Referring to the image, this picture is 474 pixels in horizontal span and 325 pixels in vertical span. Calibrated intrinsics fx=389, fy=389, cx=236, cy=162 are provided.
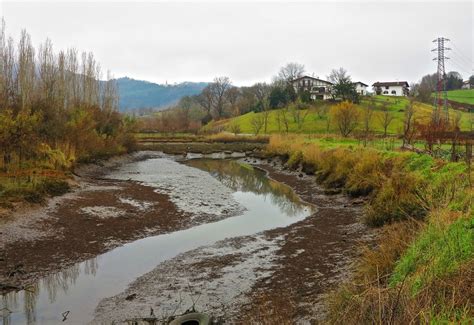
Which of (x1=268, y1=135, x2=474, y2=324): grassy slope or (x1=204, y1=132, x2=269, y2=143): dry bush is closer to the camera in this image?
(x1=268, y1=135, x2=474, y2=324): grassy slope

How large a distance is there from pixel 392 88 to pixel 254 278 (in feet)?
405

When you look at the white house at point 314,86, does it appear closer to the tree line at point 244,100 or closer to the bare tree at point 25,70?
the tree line at point 244,100

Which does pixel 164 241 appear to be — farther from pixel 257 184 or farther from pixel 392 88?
pixel 392 88

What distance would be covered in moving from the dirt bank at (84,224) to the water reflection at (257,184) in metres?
2.79

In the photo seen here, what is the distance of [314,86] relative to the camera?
348ft

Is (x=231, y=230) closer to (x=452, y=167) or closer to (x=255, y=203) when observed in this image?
(x=255, y=203)

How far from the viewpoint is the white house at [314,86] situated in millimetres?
95494

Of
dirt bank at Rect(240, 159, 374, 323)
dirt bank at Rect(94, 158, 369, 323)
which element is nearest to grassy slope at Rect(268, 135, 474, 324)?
dirt bank at Rect(240, 159, 374, 323)

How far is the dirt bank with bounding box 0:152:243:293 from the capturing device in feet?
32.9

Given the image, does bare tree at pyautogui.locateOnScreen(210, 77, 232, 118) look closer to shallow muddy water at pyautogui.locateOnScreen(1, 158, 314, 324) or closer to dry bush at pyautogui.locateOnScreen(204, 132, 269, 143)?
dry bush at pyautogui.locateOnScreen(204, 132, 269, 143)

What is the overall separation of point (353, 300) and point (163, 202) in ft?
45.3

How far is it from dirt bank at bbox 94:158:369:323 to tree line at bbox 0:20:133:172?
41.0 feet

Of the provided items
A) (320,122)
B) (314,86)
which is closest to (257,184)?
(320,122)

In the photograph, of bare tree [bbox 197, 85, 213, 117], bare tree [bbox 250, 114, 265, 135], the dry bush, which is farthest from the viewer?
bare tree [bbox 197, 85, 213, 117]
